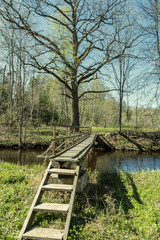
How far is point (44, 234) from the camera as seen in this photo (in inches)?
126

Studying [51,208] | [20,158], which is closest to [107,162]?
[20,158]

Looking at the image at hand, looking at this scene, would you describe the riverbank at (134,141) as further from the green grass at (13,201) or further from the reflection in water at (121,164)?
the green grass at (13,201)

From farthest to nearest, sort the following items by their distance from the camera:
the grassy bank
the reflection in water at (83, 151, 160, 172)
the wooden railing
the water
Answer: the water < the reflection in water at (83, 151, 160, 172) < the wooden railing < the grassy bank

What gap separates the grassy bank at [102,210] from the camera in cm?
347

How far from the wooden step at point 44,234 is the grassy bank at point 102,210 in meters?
0.23

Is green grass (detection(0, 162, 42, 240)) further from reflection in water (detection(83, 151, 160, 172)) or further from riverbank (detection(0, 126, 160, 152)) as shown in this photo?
riverbank (detection(0, 126, 160, 152))

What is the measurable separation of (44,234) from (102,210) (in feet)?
5.12

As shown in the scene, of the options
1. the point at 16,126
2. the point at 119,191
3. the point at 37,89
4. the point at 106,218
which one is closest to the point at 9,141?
the point at 16,126

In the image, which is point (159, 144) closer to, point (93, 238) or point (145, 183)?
A: point (145, 183)

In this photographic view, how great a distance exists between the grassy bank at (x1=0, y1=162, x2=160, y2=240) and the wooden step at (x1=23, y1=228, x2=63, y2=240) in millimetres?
225

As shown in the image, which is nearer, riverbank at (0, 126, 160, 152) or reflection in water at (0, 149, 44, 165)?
reflection in water at (0, 149, 44, 165)

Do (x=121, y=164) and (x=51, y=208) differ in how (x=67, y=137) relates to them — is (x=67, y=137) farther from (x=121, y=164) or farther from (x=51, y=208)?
(x=121, y=164)

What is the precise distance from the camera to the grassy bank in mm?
3475

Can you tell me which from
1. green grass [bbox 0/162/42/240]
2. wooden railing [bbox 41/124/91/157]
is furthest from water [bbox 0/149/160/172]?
green grass [bbox 0/162/42/240]
